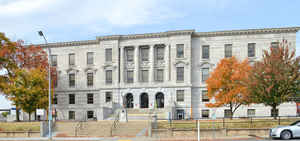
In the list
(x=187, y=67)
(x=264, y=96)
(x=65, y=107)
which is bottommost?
(x=65, y=107)

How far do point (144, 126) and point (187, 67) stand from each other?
17416 mm

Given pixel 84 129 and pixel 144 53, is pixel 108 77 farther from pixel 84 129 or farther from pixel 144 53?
pixel 84 129

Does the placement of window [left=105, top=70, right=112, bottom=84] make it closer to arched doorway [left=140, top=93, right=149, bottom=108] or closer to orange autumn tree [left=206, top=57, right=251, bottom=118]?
arched doorway [left=140, top=93, right=149, bottom=108]

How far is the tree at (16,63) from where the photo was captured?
38.9m

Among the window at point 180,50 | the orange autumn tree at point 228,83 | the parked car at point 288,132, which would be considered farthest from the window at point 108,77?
the parked car at point 288,132

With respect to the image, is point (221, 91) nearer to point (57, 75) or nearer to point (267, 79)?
point (267, 79)

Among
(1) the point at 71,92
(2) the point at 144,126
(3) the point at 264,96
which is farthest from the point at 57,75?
(3) the point at 264,96

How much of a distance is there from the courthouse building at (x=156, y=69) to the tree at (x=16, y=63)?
5.95 meters

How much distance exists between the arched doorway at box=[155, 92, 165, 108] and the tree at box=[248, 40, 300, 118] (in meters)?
21.2

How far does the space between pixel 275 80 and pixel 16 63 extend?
37406 millimetres

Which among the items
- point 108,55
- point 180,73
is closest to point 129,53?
point 108,55

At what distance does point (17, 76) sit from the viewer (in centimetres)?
3941

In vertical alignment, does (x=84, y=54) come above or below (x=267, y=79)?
above

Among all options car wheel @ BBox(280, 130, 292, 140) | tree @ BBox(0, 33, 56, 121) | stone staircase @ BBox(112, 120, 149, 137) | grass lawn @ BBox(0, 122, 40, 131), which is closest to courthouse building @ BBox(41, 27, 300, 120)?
tree @ BBox(0, 33, 56, 121)
